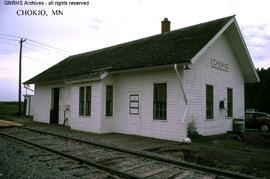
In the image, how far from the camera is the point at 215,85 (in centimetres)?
1541

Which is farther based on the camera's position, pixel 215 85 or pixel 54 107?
pixel 54 107

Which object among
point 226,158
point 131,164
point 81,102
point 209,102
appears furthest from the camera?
point 81,102

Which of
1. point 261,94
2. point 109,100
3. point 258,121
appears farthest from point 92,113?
point 261,94

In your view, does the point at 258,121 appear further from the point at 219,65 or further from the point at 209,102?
the point at 209,102

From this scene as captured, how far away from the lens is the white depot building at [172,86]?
43.2 feet

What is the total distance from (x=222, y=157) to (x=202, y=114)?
5.22 meters

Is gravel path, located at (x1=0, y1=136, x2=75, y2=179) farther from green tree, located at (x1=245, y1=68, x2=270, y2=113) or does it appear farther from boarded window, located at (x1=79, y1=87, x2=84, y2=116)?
green tree, located at (x1=245, y1=68, x2=270, y2=113)

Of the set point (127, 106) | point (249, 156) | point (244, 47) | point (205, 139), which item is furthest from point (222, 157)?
point (244, 47)

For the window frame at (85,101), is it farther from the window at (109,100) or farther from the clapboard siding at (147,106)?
the clapboard siding at (147,106)

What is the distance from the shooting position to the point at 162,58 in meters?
13.6

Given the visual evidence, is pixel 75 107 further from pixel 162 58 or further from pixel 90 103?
pixel 162 58

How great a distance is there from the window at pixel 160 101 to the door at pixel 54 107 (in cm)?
1075

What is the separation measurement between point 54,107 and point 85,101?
655 centimetres

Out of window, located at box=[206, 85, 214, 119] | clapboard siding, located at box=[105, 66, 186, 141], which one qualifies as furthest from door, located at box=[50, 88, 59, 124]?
window, located at box=[206, 85, 214, 119]
